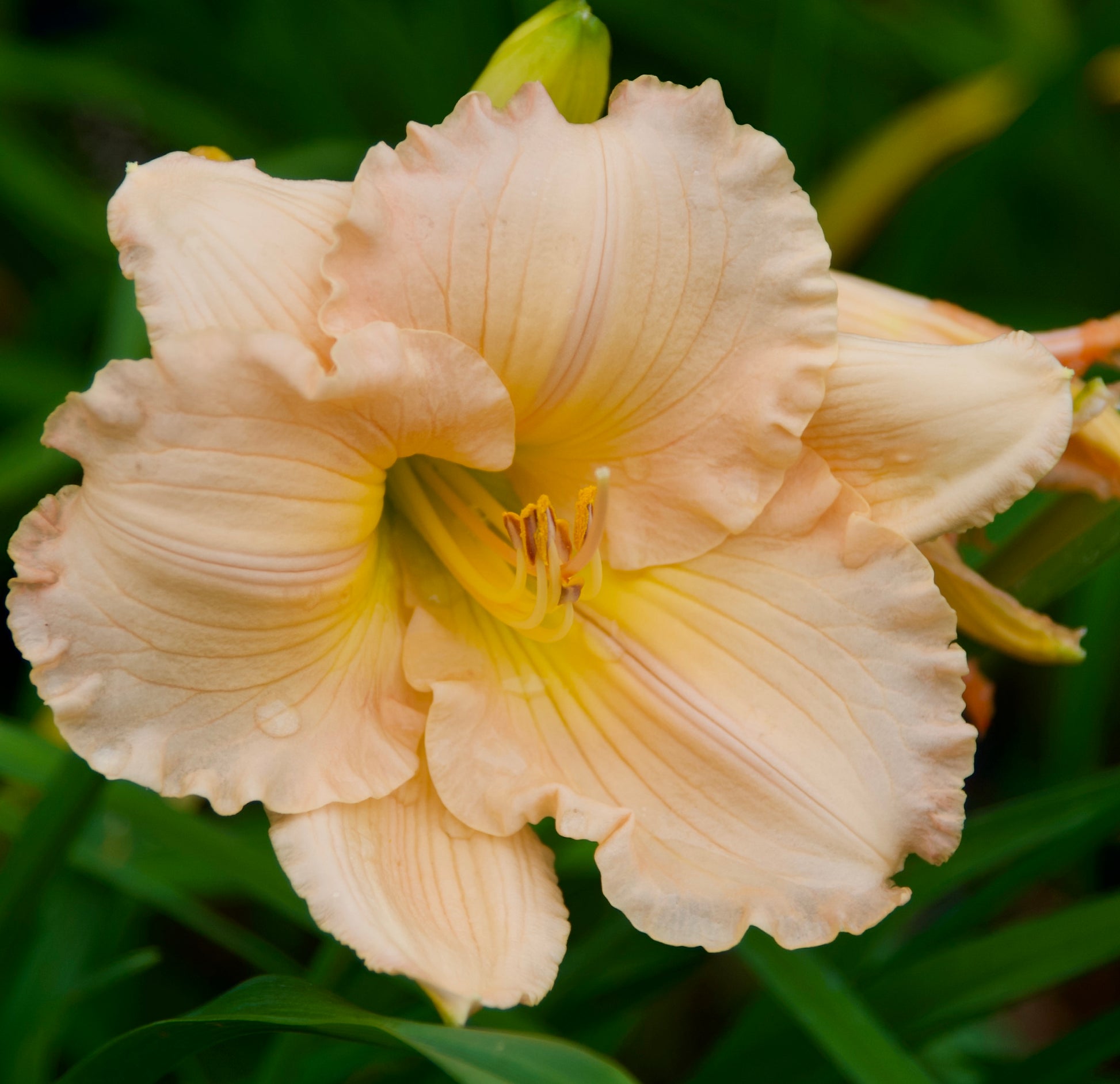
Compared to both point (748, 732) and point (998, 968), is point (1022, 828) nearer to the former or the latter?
point (998, 968)

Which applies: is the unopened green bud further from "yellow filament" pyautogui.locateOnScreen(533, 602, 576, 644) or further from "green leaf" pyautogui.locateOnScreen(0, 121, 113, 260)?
"green leaf" pyautogui.locateOnScreen(0, 121, 113, 260)

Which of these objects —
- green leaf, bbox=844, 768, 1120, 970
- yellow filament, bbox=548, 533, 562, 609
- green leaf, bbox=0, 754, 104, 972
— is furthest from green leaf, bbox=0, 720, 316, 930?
green leaf, bbox=844, 768, 1120, 970

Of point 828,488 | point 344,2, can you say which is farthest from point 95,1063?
point 344,2

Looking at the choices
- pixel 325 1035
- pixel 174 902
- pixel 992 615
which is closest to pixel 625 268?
pixel 992 615

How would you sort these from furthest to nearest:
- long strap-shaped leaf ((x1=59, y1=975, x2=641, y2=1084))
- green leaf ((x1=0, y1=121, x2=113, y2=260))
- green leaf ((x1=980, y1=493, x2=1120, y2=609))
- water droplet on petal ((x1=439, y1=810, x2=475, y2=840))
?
1. green leaf ((x1=0, y1=121, x2=113, y2=260))
2. green leaf ((x1=980, y1=493, x2=1120, y2=609))
3. water droplet on petal ((x1=439, y1=810, x2=475, y2=840))
4. long strap-shaped leaf ((x1=59, y1=975, x2=641, y2=1084))

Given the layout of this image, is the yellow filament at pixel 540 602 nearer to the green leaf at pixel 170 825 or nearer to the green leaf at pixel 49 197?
the green leaf at pixel 170 825

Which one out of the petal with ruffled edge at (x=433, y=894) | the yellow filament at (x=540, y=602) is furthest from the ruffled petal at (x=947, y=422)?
A: the petal with ruffled edge at (x=433, y=894)

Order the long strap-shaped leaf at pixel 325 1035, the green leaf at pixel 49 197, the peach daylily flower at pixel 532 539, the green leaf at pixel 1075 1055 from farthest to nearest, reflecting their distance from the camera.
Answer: the green leaf at pixel 49 197 → the green leaf at pixel 1075 1055 → the peach daylily flower at pixel 532 539 → the long strap-shaped leaf at pixel 325 1035
